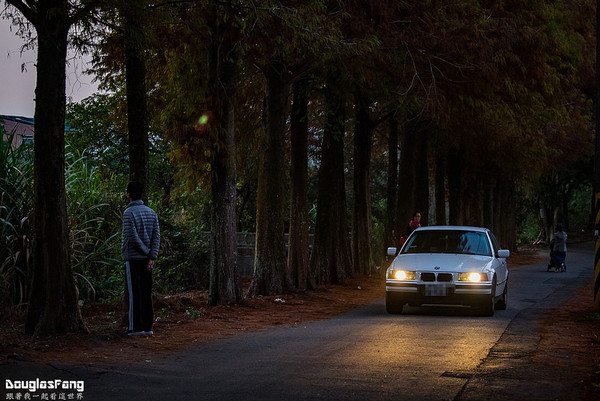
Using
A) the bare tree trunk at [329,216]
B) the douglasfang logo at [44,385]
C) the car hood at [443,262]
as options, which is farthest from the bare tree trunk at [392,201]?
the douglasfang logo at [44,385]

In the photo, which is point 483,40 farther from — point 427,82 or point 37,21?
point 37,21

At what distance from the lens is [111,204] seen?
19062 mm

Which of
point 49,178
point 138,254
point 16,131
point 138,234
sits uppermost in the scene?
point 16,131

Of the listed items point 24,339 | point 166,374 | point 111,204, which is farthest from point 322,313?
point 166,374

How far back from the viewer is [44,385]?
8.03 metres

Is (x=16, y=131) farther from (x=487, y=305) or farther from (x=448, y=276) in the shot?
(x=487, y=305)

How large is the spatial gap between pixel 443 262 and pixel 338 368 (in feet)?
22.4

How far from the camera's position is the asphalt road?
305 inches

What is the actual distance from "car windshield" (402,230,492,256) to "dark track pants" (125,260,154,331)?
6360mm

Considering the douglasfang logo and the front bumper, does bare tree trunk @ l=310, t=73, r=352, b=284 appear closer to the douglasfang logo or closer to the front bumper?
the front bumper

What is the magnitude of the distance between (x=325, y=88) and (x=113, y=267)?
29.3 ft

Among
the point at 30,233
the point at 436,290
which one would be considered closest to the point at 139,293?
the point at 30,233

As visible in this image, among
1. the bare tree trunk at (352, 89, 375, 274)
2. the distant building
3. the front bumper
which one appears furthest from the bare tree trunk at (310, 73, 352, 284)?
the front bumper

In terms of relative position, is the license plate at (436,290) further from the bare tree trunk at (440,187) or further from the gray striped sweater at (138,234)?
the bare tree trunk at (440,187)
